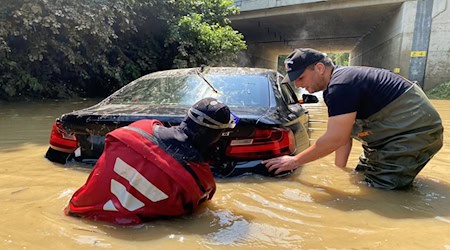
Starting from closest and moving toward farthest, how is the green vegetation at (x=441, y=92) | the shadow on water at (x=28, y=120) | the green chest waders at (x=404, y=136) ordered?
the green chest waders at (x=404, y=136) < the shadow on water at (x=28, y=120) < the green vegetation at (x=441, y=92)

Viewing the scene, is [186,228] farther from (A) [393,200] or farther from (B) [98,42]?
(B) [98,42]

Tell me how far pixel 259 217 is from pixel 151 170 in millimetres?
737

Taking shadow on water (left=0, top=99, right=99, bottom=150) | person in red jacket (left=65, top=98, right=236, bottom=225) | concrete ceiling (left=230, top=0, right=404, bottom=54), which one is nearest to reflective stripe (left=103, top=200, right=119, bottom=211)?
person in red jacket (left=65, top=98, right=236, bottom=225)

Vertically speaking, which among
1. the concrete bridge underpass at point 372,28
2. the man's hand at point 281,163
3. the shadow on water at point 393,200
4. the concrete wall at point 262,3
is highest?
the concrete wall at point 262,3

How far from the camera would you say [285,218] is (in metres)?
2.11

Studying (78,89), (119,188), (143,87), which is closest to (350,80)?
(119,188)

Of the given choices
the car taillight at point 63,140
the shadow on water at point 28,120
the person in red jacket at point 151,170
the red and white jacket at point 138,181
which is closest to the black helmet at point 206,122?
the person in red jacket at point 151,170

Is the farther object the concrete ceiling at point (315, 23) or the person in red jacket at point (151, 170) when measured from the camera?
the concrete ceiling at point (315, 23)

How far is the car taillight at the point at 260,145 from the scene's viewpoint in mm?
2480

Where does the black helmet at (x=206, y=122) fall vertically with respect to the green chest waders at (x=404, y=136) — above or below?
above

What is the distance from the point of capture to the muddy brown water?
175cm

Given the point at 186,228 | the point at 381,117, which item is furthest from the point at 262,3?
the point at 186,228

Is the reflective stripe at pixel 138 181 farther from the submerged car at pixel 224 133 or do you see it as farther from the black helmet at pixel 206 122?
the submerged car at pixel 224 133

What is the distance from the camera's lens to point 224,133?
2434mm
